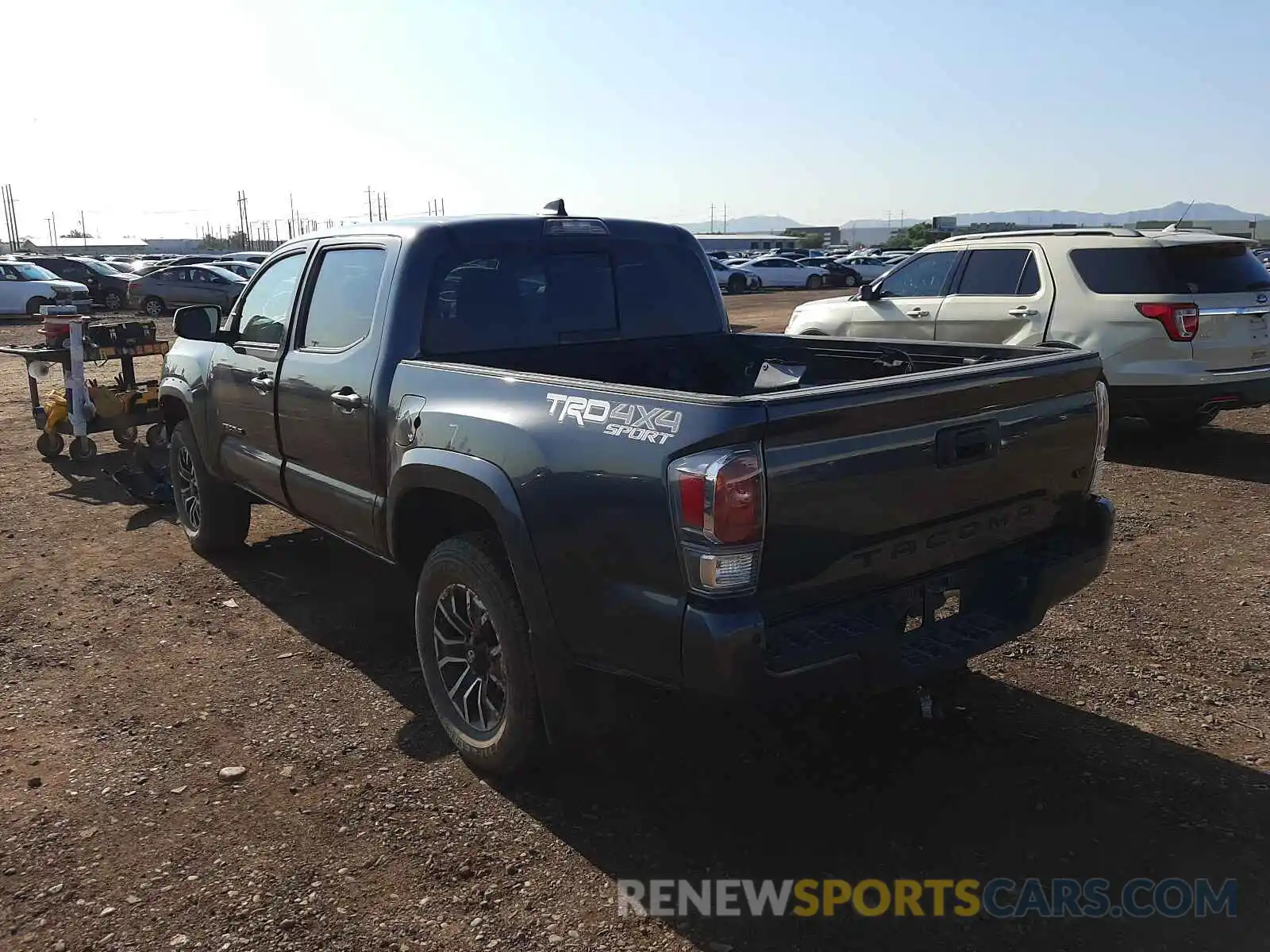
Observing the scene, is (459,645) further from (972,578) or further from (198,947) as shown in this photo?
(972,578)

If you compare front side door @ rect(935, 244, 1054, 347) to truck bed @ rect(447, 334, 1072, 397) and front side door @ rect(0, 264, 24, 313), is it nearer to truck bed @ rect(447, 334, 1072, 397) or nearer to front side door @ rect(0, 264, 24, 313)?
truck bed @ rect(447, 334, 1072, 397)

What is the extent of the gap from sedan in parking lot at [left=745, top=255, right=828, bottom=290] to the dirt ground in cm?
3571

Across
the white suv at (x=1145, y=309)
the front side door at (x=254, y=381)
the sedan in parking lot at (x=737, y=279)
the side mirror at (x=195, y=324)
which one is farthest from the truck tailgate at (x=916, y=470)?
the sedan in parking lot at (x=737, y=279)

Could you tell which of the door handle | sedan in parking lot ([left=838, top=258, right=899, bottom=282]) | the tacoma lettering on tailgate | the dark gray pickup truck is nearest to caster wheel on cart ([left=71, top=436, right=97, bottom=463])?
the dark gray pickup truck

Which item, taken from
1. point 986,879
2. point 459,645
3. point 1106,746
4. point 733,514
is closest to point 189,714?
point 459,645

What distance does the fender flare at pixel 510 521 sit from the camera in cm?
323

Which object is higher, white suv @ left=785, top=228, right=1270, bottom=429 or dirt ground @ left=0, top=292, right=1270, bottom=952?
white suv @ left=785, top=228, right=1270, bottom=429

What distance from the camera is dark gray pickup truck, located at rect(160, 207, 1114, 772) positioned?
2.81 m

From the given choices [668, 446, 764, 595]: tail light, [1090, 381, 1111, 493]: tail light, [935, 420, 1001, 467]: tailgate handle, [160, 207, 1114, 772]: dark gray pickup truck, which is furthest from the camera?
[1090, 381, 1111, 493]: tail light

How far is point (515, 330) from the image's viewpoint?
4449 millimetres

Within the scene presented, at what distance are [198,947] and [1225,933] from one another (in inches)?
113

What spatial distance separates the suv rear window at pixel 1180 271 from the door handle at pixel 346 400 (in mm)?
6401

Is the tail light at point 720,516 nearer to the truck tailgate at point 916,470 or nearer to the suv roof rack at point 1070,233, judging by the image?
the truck tailgate at point 916,470

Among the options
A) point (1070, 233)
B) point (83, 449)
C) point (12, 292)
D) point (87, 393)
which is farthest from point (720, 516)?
point (12, 292)
